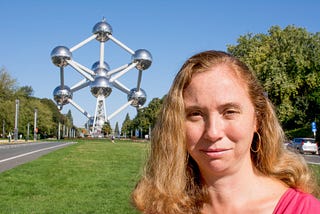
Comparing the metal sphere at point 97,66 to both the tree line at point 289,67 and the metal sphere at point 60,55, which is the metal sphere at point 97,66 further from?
the tree line at point 289,67

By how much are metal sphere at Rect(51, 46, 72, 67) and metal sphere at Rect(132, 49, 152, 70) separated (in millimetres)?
11015

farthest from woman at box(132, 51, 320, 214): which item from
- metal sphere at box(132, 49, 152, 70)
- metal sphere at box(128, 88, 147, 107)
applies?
metal sphere at box(128, 88, 147, 107)

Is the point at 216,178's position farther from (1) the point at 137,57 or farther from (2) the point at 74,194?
(1) the point at 137,57

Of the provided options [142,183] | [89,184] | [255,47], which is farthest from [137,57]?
[142,183]

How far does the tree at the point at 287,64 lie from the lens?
42531mm

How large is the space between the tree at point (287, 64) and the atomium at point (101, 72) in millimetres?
30551

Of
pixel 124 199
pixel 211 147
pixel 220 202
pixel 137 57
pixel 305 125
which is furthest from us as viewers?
pixel 137 57

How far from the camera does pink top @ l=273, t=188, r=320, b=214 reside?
1.51 metres

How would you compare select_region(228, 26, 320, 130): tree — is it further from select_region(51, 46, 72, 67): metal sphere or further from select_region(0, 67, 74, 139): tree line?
select_region(0, 67, 74, 139): tree line

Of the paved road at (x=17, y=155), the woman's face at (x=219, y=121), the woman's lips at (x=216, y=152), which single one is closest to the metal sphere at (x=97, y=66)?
the paved road at (x=17, y=155)

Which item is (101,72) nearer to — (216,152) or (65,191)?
(65,191)

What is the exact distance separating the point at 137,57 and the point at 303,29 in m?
35.1

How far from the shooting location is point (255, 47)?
47.7m

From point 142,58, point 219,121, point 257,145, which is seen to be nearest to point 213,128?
point 219,121
